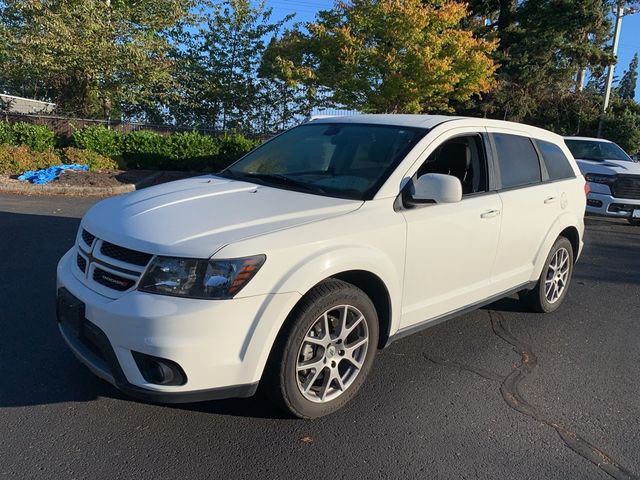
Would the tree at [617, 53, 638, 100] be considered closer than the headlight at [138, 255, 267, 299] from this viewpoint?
No

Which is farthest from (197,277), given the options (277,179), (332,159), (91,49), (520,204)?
(91,49)

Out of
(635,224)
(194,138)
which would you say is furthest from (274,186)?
(194,138)

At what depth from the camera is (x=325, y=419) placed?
322 cm

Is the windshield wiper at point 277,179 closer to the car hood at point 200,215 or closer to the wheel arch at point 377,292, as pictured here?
the car hood at point 200,215

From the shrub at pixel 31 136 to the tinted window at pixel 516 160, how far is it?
44.3ft

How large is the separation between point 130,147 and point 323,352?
45.5ft

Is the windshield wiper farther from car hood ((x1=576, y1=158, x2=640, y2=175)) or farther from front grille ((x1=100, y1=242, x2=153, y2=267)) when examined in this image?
car hood ((x1=576, y1=158, x2=640, y2=175))

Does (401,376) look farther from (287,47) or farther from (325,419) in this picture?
(287,47)

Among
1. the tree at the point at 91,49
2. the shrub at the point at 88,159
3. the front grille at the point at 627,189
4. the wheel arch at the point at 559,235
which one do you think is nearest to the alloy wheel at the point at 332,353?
the wheel arch at the point at 559,235

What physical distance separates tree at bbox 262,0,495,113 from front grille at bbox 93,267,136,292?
15343 mm

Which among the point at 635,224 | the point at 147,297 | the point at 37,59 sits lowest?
the point at 635,224

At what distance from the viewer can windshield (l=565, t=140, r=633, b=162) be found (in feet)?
39.0

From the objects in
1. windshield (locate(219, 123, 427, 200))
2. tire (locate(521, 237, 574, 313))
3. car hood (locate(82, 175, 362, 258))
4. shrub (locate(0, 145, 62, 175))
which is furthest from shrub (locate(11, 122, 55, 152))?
tire (locate(521, 237, 574, 313))

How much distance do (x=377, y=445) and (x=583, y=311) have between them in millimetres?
3407
